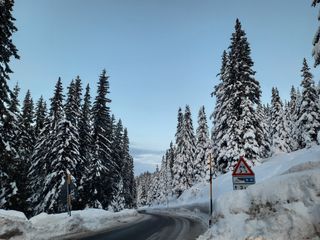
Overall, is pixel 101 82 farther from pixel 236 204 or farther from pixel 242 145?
pixel 236 204

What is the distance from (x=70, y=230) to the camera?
646 inches

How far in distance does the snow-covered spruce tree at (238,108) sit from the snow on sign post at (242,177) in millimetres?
20405

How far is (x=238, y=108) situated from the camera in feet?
109

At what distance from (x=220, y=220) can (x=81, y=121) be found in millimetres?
33487

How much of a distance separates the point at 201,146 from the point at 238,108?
95.6 ft

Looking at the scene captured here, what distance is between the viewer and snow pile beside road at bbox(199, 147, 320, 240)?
735cm

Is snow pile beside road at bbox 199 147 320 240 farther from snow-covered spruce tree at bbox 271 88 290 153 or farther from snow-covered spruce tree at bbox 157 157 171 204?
snow-covered spruce tree at bbox 157 157 171 204

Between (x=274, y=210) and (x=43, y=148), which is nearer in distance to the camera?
(x=274, y=210)

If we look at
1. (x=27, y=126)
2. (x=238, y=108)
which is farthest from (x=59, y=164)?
(x=238, y=108)

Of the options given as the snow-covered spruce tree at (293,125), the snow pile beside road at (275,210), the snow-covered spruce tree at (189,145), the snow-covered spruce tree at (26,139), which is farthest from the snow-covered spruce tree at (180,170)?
the snow pile beside road at (275,210)

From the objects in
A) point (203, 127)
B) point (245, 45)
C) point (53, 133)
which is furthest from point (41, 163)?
point (203, 127)

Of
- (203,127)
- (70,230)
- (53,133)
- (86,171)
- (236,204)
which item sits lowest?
(70,230)

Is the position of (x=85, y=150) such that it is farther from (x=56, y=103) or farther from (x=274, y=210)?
(x=274, y=210)

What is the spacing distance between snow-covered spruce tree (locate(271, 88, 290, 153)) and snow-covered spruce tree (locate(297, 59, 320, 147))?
13.9 m
